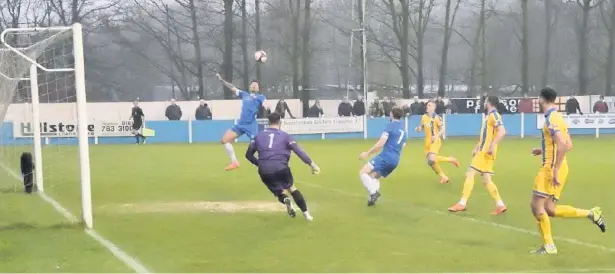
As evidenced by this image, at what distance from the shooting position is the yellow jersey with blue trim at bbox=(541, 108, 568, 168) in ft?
30.5

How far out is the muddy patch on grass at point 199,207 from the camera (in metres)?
13.2

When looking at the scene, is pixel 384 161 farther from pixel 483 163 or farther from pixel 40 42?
pixel 40 42

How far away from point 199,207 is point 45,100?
883 cm

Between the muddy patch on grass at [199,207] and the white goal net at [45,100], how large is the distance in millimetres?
803

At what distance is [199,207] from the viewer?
13.5 m

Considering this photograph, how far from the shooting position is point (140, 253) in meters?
9.66

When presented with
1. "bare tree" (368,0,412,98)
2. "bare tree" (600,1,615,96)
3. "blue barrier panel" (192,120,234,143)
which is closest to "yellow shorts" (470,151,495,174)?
"blue barrier panel" (192,120,234,143)

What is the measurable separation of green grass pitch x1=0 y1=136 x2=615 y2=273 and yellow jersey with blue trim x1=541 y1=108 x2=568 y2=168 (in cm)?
115

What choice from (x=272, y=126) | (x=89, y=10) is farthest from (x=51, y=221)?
(x=89, y=10)

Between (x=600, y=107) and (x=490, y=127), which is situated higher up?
(x=490, y=127)

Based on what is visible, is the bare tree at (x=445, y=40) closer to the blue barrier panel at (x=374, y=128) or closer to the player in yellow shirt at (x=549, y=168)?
the blue barrier panel at (x=374, y=128)

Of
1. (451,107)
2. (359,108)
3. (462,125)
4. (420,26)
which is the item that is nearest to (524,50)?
(420,26)

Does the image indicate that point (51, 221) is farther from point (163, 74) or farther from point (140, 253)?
point (163, 74)

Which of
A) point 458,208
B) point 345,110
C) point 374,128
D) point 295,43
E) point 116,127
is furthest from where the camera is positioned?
point 295,43
